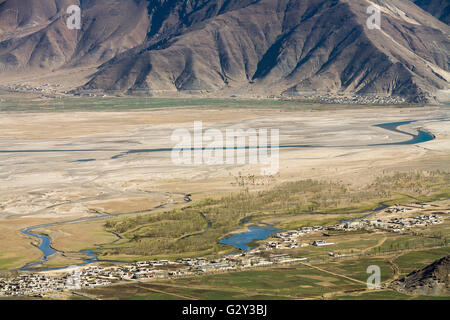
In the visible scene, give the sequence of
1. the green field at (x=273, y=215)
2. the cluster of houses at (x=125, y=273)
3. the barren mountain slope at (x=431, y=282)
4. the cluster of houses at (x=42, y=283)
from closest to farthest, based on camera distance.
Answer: the barren mountain slope at (x=431, y=282) < the cluster of houses at (x=42, y=283) < the cluster of houses at (x=125, y=273) < the green field at (x=273, y=215)

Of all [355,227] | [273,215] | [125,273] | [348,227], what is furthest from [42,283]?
[355,227]

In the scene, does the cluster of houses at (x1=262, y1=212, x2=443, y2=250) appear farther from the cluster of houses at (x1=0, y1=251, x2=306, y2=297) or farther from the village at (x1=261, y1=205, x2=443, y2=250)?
the cluster of houses at (x1=0, y1=251, x2=306, y2=297)

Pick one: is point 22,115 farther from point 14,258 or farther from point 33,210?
point 14,258

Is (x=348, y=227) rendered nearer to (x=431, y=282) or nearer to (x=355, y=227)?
(x=355, y=227)

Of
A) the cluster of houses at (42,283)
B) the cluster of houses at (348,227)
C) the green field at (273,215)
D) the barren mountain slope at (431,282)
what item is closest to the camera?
the barren mountain slope at (431,282)

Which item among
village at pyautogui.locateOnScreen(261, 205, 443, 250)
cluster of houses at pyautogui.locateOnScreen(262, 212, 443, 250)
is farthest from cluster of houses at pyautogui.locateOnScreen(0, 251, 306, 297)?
village at pyautogui.locateOnScreen(261, 205, 443, 250)

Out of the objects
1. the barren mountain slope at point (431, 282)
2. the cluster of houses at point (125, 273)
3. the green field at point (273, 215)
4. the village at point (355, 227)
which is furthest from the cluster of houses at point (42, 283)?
the barren mountain slope at point (431, 282)

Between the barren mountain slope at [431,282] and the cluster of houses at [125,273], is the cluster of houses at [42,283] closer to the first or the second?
the cluster of houses at [125,273]
